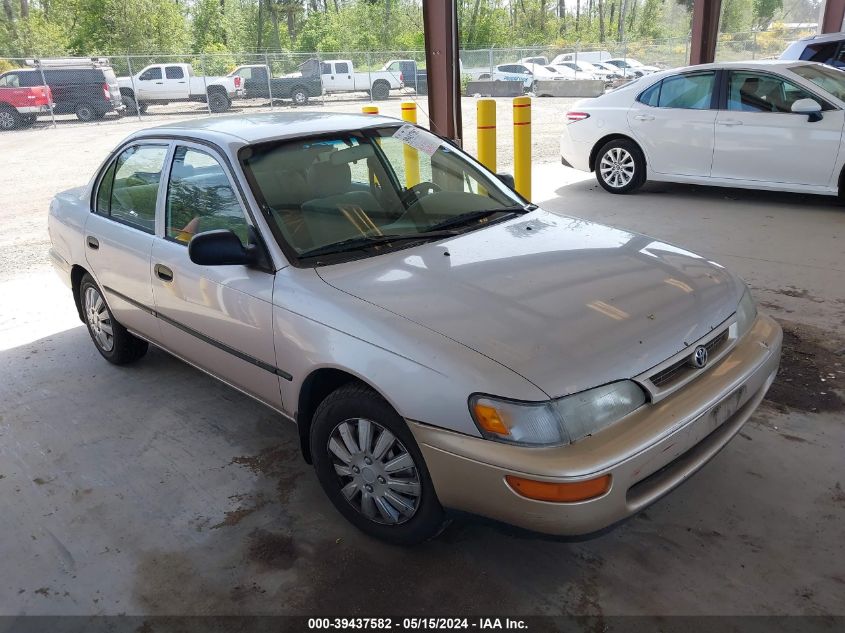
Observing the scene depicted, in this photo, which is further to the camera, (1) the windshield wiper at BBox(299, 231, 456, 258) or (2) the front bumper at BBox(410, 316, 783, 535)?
(1) the windshield wiper at BBox(299, 231, 456, 258)

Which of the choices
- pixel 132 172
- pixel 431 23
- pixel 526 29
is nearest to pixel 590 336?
pixel 132 172

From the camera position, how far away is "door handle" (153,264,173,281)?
3511 mm

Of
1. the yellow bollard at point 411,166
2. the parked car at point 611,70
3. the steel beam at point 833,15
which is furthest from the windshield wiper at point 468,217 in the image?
the parked car at point 611,70

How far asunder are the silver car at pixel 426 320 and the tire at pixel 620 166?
5482mm

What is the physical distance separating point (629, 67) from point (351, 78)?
535 inches

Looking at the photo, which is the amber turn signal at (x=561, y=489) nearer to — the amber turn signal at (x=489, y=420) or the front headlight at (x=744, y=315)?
the amber turn signal at (x=489, y=420)

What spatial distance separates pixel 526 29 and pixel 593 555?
173 ft

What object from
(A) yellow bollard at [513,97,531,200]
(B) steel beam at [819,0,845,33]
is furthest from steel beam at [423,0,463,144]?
(B) steel beam at [819,0,845,33]

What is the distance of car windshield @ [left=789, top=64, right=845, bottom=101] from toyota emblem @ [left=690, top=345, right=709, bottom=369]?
6343 millimetres

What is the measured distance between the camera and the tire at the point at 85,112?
21781 millimetres

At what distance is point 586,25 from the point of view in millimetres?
55156

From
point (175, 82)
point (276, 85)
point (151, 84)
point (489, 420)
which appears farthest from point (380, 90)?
point (489, 420)

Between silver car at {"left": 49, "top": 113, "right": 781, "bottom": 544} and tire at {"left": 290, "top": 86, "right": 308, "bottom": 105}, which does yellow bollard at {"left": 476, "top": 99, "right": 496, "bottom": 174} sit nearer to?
silver car at {"left": 49, "top": 113, "right": 781, "bottom": 544}

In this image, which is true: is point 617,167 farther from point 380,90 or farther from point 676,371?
point 380,90
